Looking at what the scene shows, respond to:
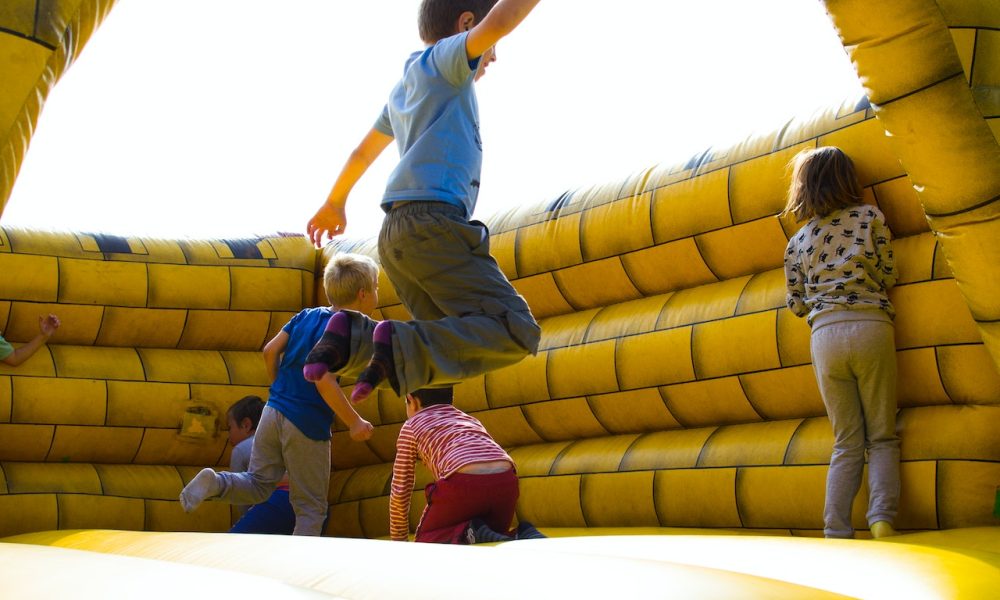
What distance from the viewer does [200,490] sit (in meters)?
2.39

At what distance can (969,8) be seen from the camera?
49.6 inches

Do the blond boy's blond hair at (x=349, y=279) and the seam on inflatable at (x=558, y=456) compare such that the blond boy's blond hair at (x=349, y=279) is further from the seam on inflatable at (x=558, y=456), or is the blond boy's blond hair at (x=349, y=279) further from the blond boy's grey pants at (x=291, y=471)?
the seam on inflatable at (x=558, y=456)

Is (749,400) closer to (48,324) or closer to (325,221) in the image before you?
(325,221)

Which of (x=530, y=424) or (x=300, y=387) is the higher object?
(x=300, y=387)

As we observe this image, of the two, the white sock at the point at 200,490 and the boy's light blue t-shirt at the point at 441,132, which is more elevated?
the boy's light blue t-shirt at the point at 441,132

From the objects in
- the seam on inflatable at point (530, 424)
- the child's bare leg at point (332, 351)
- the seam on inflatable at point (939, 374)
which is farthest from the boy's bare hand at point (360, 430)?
the seam on inflatable at point (939, 374)

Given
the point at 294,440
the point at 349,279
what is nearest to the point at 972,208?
the point at 349,279

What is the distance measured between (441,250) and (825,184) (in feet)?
2.99

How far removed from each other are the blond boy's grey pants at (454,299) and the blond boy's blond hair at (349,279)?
25.1 inches

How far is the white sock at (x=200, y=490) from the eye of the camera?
238cm

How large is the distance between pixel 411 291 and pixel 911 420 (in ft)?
3.30

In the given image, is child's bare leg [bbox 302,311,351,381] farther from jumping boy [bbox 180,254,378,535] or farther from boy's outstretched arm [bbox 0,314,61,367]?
boy's outstretched arm [bbox 0,314,61,367]

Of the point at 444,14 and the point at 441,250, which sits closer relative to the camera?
the point at 441,250

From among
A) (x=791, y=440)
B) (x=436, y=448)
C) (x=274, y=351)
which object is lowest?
(x=791, y=440)
